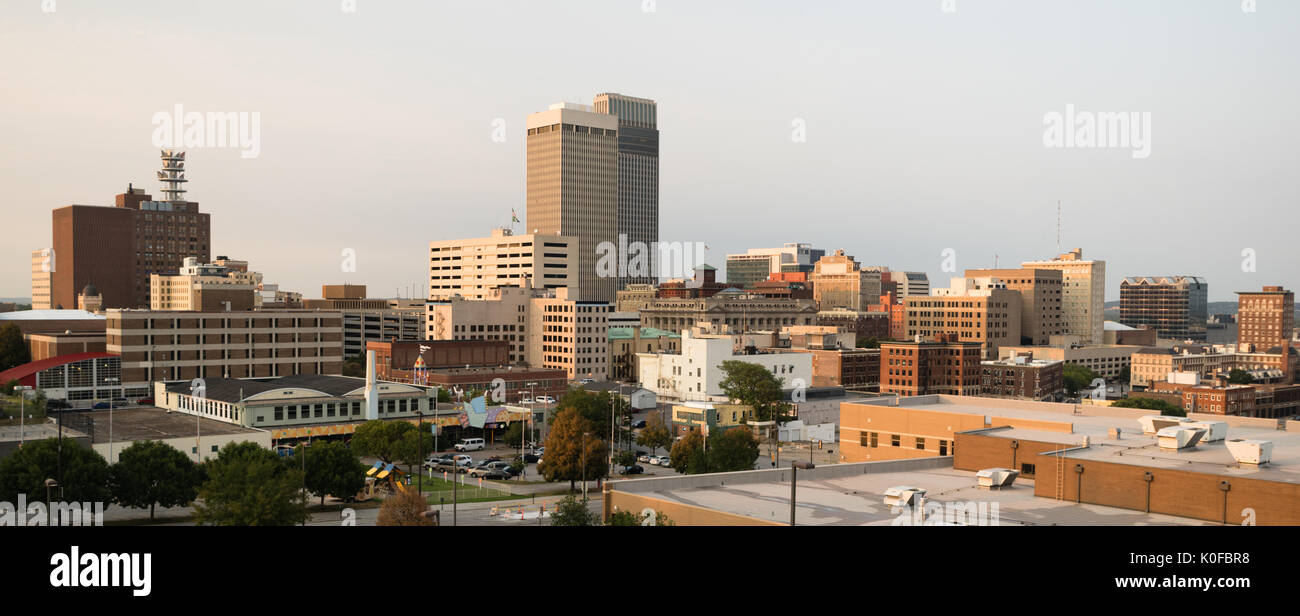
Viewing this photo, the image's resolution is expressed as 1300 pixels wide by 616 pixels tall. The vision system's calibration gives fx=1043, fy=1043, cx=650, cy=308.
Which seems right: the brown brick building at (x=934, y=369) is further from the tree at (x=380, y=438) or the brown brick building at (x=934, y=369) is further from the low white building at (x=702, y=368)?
the tree at (x=380, y=438)

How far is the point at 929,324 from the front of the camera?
559 ft

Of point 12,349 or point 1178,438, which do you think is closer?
point 1178,438

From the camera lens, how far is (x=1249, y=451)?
30109 millimetres

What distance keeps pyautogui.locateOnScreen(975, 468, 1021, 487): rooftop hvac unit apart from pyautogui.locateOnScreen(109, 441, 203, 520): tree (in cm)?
3346

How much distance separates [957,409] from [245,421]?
142ft

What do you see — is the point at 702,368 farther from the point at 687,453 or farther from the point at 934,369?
the point at 687,453

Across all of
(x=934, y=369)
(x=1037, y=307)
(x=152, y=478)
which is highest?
(x=1037, y=307)

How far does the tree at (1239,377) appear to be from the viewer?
14388 centimetres

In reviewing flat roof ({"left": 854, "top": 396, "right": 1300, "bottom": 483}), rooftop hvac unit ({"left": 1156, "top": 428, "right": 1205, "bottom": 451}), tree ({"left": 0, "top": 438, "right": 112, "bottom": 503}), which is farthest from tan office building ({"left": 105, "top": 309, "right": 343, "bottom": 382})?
rooftop hvac unit ({"left": 1156, "top": 428, "right": 1205, "bottom": 451})

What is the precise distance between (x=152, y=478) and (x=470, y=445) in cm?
3014

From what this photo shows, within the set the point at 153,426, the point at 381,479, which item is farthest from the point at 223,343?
the point at 381,479
